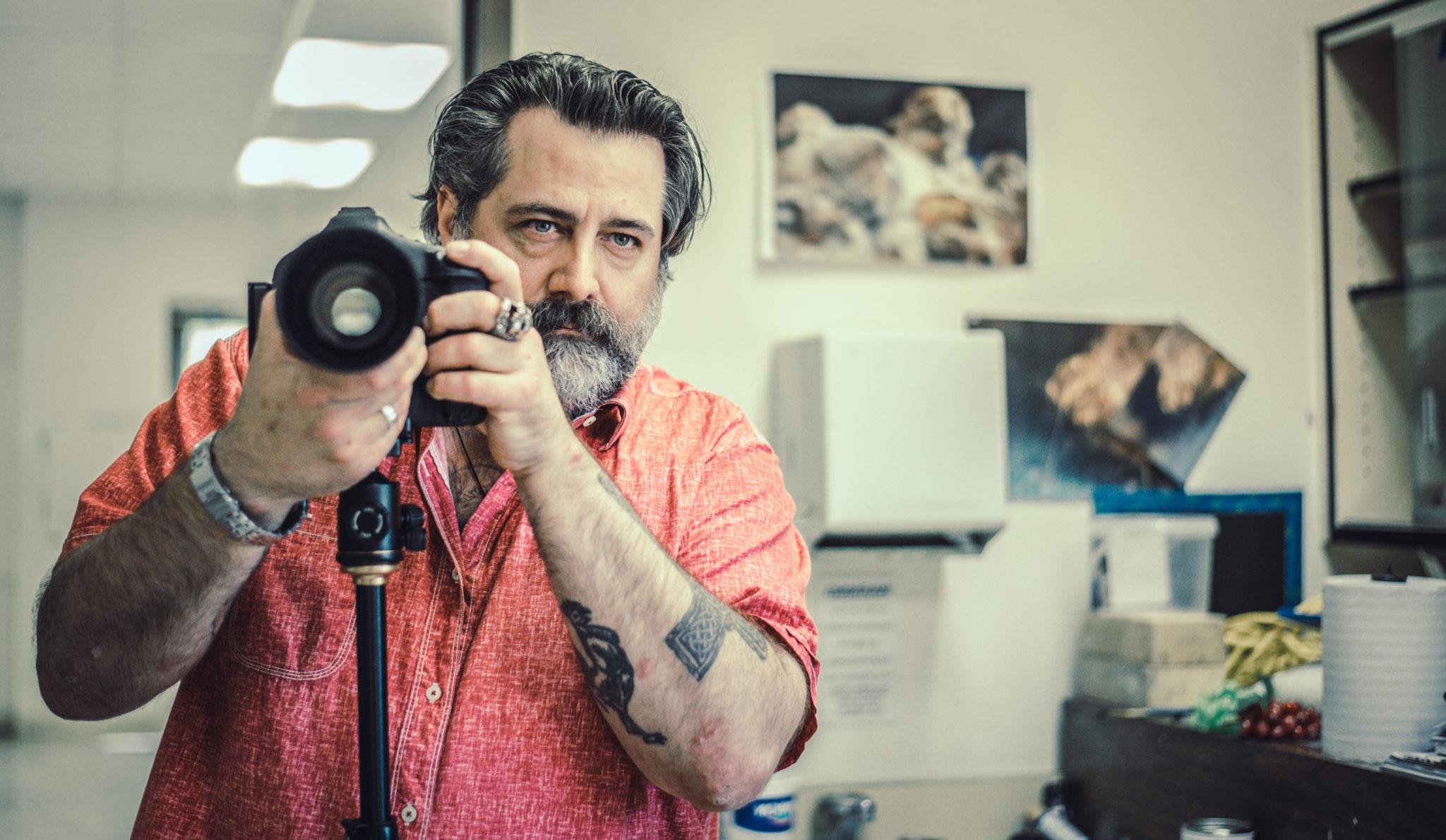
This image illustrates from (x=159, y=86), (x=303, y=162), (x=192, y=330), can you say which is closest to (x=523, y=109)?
(x=159, y=86)

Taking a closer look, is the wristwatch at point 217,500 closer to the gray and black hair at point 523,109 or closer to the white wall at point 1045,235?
the gray and black hair at point 523,109

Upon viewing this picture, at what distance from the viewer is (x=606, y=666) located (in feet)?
2.78

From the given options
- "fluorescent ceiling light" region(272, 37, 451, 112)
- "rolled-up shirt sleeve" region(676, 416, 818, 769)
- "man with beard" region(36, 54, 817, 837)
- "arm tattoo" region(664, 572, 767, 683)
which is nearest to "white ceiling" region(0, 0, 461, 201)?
"fluorescent ceiling light" region(272, 37, 451, 112)

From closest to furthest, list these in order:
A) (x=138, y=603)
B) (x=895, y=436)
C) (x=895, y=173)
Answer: (x=138, y=603) < (x=895, y=436) < (x=895, y=173)

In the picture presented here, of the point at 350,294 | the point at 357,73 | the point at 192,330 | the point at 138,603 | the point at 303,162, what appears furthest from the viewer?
the point at 303,162

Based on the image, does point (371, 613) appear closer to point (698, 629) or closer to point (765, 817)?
point (698, 629)

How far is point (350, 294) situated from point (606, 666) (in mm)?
346

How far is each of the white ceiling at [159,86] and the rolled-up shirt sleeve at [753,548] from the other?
163 centimetres

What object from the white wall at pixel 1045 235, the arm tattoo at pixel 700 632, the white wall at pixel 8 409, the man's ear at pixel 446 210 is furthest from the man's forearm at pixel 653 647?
the white wall at pixel 8 409

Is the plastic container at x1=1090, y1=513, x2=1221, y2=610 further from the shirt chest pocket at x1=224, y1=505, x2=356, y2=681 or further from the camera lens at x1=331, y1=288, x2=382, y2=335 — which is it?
the camera lens at x1=331, y1=288, x2=382, y2=335

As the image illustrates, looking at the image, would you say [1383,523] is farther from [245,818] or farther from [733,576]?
[245,818]

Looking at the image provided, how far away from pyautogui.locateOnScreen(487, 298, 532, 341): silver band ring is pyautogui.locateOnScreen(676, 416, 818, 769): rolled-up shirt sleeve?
13.6 inches

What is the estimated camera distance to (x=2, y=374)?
3176 millimetres

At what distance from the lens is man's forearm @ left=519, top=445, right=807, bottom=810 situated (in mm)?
802
